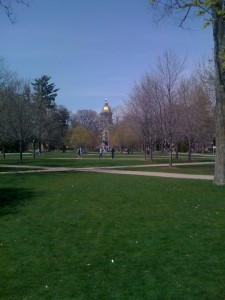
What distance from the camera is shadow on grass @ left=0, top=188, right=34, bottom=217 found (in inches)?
397

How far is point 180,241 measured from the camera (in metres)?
6.92

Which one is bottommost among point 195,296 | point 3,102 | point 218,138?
point 195,296

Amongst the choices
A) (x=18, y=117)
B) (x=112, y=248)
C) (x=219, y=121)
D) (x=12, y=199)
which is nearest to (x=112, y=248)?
(x=112, y=248)

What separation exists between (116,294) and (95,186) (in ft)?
34.5

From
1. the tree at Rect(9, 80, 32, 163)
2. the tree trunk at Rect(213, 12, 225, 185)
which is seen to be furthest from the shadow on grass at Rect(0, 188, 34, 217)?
the tree at Rect(9, 80, 32, 163)

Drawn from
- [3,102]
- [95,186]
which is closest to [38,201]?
[95,186]

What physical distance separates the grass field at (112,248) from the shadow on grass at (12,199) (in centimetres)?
3

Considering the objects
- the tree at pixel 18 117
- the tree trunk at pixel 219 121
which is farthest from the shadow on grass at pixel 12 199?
the tree at pixel 18 117

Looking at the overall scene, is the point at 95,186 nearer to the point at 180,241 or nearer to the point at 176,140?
the point at 180,241

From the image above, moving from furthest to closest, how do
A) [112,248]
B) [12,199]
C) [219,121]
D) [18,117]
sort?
[18,117] < [219,121] < [12,199] < [112,248]

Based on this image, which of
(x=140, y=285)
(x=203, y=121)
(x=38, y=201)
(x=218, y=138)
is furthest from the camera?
(x=203, y=121)

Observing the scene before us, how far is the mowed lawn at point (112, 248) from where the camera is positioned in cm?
485

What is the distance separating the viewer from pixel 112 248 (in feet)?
21.4

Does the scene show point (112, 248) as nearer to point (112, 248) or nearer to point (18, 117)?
point (112, 248)
